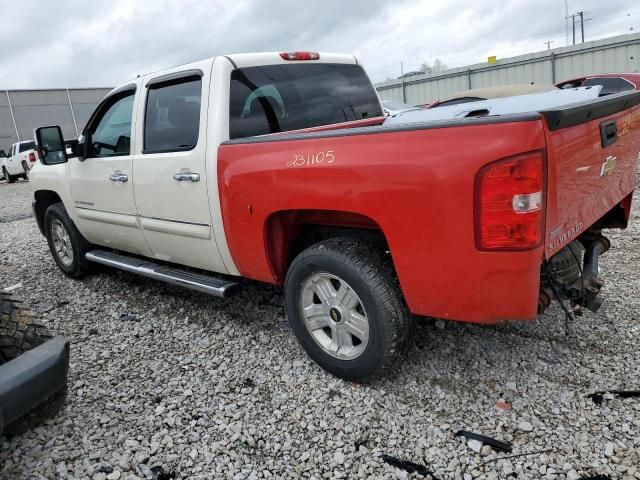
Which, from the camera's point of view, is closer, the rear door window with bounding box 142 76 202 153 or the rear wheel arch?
the rear wheel arch

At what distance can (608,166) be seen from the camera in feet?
8.73

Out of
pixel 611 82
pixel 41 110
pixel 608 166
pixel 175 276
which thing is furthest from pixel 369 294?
pixel 41 110

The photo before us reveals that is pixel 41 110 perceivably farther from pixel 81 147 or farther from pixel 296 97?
pixel 296 97

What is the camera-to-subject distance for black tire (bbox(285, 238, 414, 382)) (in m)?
2.53

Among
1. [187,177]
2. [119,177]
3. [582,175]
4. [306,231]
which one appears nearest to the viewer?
[582,175]

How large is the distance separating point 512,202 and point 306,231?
1354 mm

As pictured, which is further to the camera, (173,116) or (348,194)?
(173,116)

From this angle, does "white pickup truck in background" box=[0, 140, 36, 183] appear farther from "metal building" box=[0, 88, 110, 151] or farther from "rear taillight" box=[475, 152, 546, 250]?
"rear taillight" box=[475, 152, 546, 250]

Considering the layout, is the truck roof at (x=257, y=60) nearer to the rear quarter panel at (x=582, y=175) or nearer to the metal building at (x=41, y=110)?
the rear quarter panel at (x=582, y=175)

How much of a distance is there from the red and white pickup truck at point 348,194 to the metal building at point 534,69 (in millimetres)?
14982

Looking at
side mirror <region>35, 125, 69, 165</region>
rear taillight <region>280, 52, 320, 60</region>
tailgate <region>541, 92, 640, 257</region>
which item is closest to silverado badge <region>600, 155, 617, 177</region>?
tailgate <region>541, 92, 640, 257</region>

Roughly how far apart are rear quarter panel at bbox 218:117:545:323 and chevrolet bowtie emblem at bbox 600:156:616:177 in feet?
2.78

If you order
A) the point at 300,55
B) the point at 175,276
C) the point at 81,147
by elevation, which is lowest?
the point at 175,276

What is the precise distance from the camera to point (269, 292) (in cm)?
428
